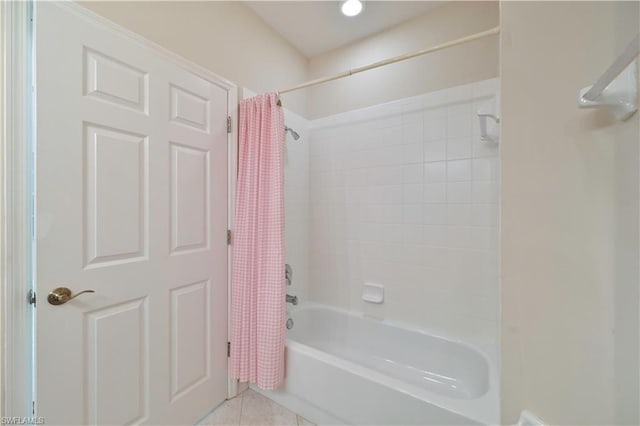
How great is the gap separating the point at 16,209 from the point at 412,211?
204 centimetres

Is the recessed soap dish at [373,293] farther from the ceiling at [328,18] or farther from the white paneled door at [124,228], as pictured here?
the ceiling at [328,18]

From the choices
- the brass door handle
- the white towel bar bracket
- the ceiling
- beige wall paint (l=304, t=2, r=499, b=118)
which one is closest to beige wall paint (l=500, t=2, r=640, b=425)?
the white towel bar bracket

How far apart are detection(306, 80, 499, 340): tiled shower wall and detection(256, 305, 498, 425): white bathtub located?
146 millimetres

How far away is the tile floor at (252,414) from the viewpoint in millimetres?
1438

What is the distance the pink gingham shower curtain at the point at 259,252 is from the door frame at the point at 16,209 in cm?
86

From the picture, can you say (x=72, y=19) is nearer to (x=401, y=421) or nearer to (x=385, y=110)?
(x=385, y=110)

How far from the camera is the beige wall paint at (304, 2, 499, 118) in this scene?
1684mm

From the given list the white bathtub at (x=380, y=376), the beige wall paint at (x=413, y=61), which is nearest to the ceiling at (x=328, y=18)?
the beige wall paint at (x=413, y=61)

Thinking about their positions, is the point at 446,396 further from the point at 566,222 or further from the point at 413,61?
the point at 413,61

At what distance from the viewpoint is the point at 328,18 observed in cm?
190

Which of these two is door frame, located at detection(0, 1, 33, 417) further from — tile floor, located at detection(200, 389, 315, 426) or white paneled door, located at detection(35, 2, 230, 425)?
tile floor, located at detection(200, 389, 315, 426)

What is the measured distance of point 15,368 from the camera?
87 centimetres

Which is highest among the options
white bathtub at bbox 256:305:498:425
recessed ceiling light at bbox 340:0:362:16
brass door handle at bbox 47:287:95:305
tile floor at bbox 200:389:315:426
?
recessed ceiling light at bbox 340:0:362:16

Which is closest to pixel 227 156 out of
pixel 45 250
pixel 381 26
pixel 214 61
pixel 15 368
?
pixel 214 61
